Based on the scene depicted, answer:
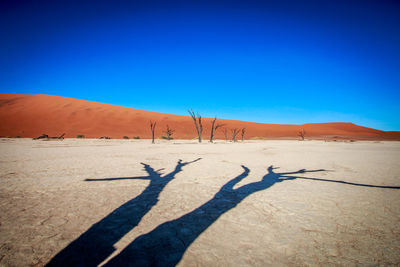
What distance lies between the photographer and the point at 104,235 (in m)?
1.76

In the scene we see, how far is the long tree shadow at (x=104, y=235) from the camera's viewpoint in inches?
55.9

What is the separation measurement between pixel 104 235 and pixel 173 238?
68 cm

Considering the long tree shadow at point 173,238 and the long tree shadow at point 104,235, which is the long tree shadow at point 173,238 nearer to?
the long tree shadow at point 173,238

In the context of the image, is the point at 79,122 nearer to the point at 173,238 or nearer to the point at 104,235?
the point at 104,235

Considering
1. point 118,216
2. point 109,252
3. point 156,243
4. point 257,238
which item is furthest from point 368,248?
point 118,216

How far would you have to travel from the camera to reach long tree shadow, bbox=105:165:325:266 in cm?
143

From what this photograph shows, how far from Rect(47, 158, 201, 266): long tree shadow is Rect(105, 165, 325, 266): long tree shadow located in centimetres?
18

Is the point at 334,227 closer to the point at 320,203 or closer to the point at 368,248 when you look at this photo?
the point at 368,248

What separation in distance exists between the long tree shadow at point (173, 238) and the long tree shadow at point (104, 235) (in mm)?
178

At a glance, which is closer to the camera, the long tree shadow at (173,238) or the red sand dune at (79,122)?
the long tree shadow at (173,238)

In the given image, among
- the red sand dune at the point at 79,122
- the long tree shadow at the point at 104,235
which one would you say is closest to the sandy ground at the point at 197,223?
the long tree shadow at the point at 104,235

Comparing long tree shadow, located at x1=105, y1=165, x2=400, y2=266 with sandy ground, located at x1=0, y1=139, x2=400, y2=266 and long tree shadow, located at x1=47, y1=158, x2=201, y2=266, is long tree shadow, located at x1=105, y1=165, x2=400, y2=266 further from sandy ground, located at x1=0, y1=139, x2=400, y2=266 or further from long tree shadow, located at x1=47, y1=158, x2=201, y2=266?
long tree shadow, located at x1=47, y1=158, x2=201, y2=266

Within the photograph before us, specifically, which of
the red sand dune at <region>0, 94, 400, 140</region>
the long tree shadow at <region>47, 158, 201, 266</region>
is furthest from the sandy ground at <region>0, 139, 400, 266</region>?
the red sand dune at <region>0, 94, 400, 140</region>

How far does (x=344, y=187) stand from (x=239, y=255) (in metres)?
3.19
